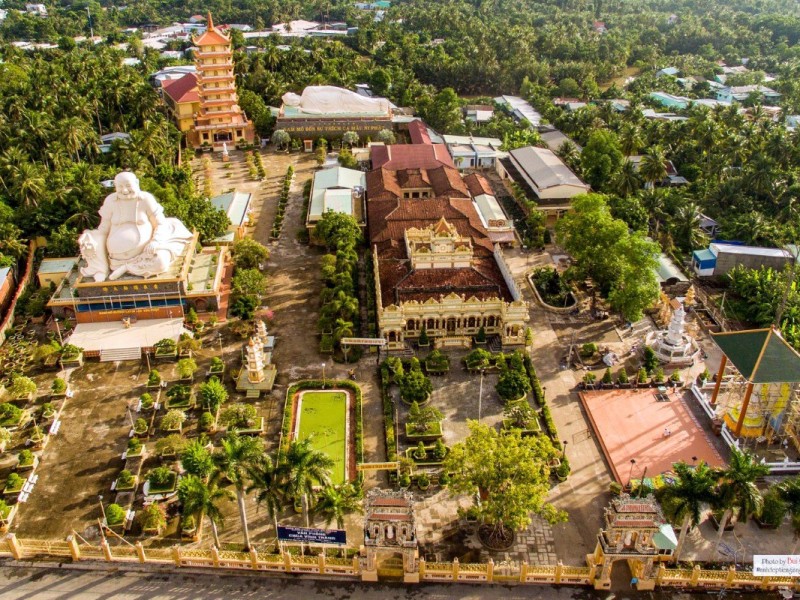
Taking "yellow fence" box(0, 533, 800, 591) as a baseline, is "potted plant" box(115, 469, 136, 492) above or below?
below

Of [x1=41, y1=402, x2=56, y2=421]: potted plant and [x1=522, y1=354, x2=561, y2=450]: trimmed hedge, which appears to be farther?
[x1=41, y1=402, x2=56, y2=421]: potted plant

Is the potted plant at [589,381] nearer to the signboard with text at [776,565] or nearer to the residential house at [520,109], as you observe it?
the signboard with text at [776,565]

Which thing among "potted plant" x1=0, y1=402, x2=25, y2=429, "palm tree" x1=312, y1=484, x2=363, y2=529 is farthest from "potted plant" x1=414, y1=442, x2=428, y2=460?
"potted plant" x1=0, y1=402, x2=25, y2=429

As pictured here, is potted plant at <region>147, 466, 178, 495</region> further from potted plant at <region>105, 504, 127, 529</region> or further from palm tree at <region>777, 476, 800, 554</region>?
palm tree at <region>777, 476, 800, 554</region>

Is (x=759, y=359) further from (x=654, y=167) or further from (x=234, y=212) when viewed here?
(x=234, y=212)

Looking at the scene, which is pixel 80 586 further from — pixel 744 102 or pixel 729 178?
pixel 744 102

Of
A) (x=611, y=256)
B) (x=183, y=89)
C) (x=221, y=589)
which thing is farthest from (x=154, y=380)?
(x=183, y=89)

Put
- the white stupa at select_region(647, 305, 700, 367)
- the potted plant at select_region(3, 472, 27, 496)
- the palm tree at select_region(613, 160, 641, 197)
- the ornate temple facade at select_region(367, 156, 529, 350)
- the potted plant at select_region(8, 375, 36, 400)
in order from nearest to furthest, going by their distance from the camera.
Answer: the potted plant at select_region(3, 472, 27, 496) < the potted plant at select_region(8, 375, 36, 400) < the white stupa at select_region(647, 305, 700, 367) < the ornate temple facade at select_region(367, 156, 529, 350) < the palm tree at select_region(613, 160, 641, 197)
